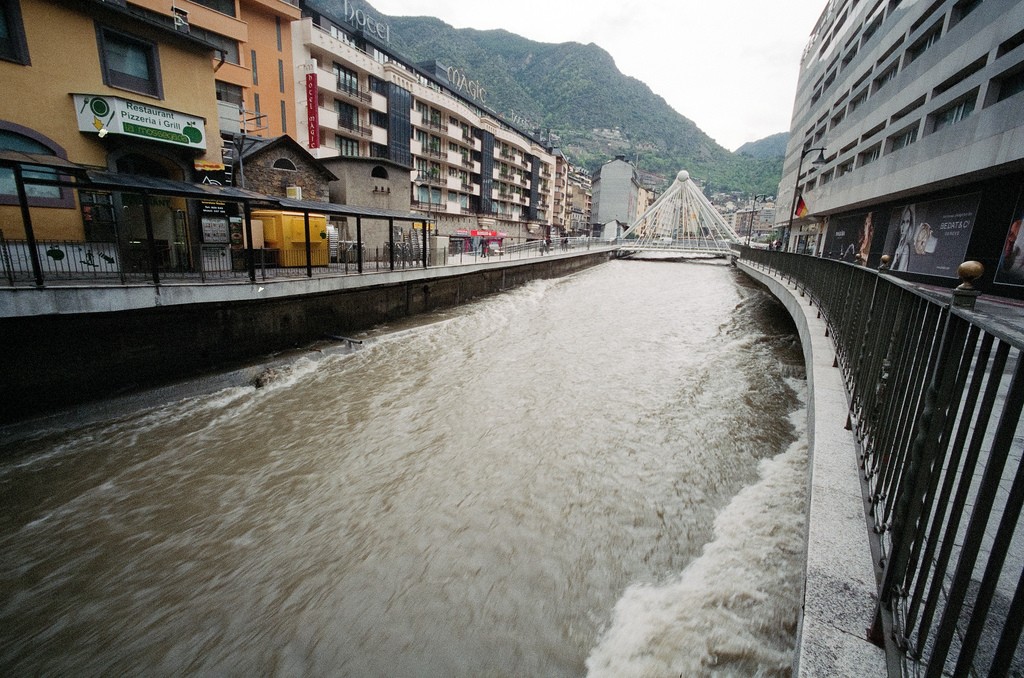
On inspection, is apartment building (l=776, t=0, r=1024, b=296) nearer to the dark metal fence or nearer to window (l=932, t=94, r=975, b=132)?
window (l=932, t=94, r=975, b=132)

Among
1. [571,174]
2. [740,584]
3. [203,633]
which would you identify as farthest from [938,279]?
[571,174]

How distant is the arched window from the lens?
10.00m

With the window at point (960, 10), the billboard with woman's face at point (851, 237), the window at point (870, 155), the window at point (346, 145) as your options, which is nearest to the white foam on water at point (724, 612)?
the window at point (960, 10)

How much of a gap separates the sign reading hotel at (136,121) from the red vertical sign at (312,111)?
16.5 m

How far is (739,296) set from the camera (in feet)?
77.1

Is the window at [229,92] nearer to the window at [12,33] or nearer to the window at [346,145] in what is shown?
the window at [346,145]

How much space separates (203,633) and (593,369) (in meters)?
8.49

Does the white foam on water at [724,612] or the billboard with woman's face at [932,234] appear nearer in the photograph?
the white foam on water at [724,612]

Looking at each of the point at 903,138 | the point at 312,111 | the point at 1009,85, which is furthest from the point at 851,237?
the point at 312,111

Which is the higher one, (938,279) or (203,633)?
(938,279)

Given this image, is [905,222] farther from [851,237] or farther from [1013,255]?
[1013,255]

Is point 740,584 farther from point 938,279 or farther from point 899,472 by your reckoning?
point 938,279

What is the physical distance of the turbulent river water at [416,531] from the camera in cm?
389

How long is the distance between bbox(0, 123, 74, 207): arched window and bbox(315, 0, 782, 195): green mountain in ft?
421
